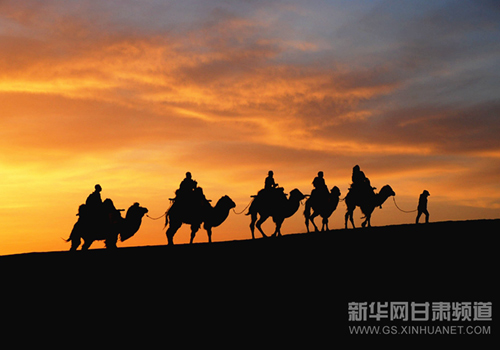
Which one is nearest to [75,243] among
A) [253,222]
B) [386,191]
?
[253,222]

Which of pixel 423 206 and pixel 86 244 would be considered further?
pixel 423 206

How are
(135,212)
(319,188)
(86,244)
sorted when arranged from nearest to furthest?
1. (86,244)
2. (135,212)
3. (319,188)

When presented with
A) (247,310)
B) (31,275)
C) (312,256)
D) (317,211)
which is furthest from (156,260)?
(317,211)

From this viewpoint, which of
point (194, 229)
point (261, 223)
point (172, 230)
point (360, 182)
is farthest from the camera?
point (360, 182)

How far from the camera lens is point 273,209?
26.9 meters

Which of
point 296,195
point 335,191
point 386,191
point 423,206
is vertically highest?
point 386,191

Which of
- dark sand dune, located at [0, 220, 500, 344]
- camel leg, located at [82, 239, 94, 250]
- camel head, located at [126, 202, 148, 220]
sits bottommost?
dark sand dune, located at [0, 220, 500, 344]

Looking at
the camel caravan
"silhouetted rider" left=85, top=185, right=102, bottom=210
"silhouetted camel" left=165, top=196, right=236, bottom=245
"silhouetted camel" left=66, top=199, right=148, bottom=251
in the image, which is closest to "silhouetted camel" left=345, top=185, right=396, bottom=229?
the camel caravan

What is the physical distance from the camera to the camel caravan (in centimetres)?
2420

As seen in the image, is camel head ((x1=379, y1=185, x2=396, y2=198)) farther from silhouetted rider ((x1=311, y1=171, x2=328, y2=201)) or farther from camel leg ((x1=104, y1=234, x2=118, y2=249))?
camel leg ((x1=104, y1=234, x2=118, y2=249))

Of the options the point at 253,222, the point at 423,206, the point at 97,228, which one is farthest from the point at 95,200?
the point at 423,206

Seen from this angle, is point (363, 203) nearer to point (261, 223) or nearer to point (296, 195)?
point (296, 195)

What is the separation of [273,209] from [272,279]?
10378 mm

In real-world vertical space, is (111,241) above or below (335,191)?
below
